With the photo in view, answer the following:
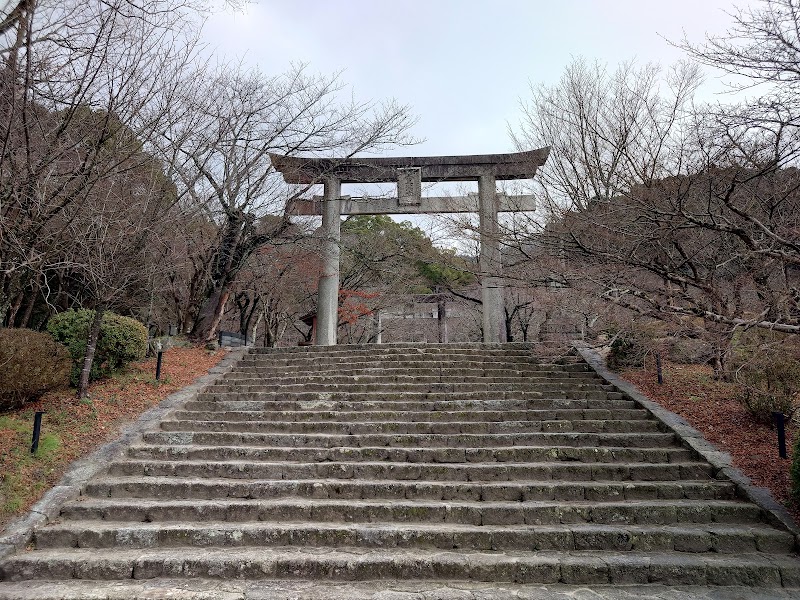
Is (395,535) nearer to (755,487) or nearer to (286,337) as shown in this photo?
(755,487)

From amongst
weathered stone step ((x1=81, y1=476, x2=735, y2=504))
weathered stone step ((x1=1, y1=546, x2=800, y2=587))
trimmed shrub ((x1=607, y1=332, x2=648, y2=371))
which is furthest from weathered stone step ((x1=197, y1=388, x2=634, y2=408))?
weathered stone step ((x1=1, y1=546, x2=800, y2=587))

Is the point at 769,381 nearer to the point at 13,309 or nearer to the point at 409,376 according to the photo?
the point at 409,376

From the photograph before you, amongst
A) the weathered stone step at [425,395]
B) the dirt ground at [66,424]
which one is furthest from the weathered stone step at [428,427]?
the weathered stone step at [425,395]

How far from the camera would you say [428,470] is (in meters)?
5.74

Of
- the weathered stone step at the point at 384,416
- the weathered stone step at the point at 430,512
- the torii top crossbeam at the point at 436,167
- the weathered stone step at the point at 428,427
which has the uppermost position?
the torii top crossbeam at the point at 436,167

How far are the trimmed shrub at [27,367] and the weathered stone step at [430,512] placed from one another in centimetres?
255

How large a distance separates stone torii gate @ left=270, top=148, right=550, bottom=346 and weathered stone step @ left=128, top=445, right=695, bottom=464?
23.7 feet

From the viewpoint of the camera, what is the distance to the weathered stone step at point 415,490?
5.26m

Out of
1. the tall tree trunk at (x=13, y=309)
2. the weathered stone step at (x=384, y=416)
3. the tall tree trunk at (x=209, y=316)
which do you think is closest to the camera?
the weathered stone step at (x=384, y=416)

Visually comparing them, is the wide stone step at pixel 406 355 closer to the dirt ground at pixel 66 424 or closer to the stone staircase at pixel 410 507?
the dirt ground at pixel 66 424

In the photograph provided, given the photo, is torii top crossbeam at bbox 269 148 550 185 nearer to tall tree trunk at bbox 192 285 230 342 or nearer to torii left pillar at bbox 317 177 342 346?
torii left pillar at bbox 317 177 342 346

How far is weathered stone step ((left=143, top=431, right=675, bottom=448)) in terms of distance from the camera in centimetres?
638

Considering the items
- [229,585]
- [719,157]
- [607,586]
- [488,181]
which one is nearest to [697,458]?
[607,586]

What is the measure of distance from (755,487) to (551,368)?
4554 millimetres
